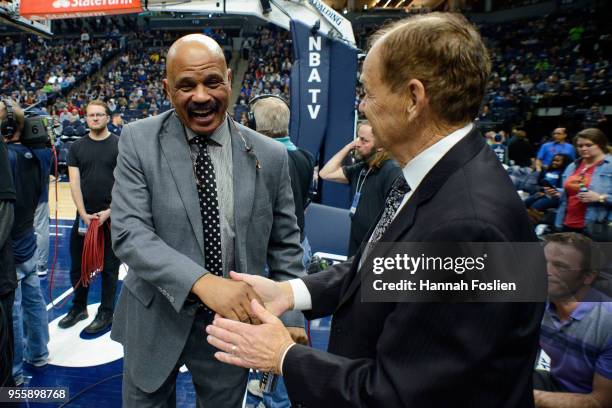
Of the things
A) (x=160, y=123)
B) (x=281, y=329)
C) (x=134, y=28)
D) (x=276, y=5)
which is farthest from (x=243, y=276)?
(x=134, y=28)

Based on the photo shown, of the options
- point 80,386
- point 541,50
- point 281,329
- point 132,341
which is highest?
point 541,50

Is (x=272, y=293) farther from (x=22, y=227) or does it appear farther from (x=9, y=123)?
(x=9, y=123)

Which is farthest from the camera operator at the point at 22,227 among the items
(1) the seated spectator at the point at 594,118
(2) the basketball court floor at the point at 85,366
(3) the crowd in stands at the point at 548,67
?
(1) the seated spectator at the point at 594,118

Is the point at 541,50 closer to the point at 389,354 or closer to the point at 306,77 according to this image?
the point at 306,77

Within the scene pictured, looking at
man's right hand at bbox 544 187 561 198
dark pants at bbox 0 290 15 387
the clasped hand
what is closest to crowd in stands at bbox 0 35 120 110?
man's right hand at bbox 544 187 561 198

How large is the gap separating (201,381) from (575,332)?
1.45 m

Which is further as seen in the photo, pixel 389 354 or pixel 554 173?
pixel 554 173

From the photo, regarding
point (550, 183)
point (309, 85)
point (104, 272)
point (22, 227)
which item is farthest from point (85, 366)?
point (550, 183)

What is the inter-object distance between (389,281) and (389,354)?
0.15 meters

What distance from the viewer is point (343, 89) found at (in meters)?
5.27

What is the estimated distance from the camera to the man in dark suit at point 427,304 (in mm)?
829

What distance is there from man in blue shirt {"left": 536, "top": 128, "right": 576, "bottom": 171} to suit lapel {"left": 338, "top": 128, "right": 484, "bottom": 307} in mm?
6612

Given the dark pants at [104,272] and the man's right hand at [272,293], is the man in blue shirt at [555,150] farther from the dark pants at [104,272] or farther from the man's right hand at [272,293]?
the man's right hand at [272,293]

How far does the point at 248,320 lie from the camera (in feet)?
4.00
